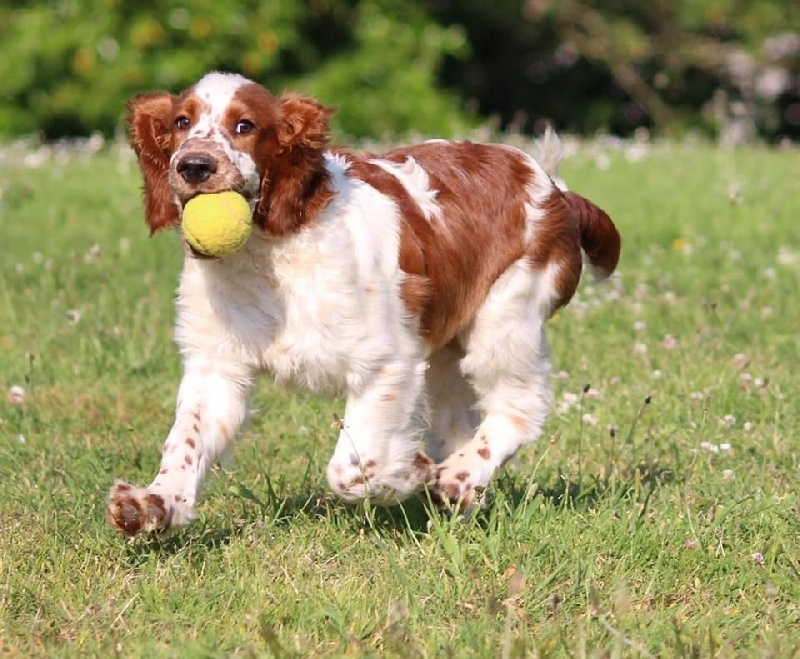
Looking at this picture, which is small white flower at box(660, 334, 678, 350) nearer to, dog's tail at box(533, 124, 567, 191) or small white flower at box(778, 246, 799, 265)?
dog's tail at box(533, 124, 567, 191)

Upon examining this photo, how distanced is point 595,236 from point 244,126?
143cm

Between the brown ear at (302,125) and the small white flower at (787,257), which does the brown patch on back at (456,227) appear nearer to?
the brown ear at (302,125)

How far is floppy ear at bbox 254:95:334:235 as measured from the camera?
3777mm

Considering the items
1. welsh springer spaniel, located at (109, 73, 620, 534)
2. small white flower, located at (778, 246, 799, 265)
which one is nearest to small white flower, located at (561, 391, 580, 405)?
welsh springer spaniel, located at (109, 73, 620, 534)

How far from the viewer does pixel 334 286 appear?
385cm

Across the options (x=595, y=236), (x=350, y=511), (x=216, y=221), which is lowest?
(x=350, y=511)

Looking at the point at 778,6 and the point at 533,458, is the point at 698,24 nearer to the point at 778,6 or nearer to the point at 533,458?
the point at 778,6

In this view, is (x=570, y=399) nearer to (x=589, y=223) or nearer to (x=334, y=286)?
(x=589, y=223)

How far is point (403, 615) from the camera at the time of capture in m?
3.24

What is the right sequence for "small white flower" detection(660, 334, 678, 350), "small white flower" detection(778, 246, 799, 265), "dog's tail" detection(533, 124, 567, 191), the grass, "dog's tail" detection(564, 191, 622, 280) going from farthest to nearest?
"small white flower" detection(778, 246, 799, 265), "small white flower" detection(660, 334, 678, 350), "dog's tail" detection(533, 124, 567, 191), "dog's tail" detection(564, 191, 622, 280), the grass

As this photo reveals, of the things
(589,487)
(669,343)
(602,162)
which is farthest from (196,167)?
(602,162)

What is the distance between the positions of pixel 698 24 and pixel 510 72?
8.32 feet

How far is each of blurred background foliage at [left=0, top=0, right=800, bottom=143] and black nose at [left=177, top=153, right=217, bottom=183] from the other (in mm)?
10051

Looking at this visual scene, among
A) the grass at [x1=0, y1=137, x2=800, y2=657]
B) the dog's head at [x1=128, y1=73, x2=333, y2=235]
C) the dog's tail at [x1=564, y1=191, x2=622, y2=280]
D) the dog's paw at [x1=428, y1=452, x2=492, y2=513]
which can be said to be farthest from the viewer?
the dog's tail at [x1=564, y1=191, x2=622, y2=280]
